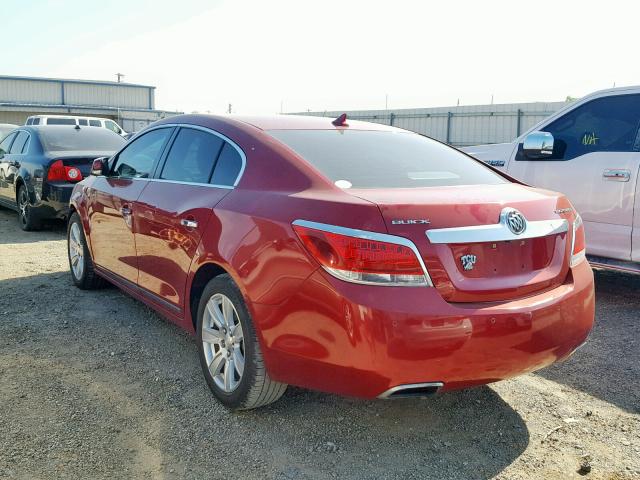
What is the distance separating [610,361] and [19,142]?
9.13 m

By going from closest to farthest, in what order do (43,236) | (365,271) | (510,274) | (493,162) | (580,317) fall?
(365,271) < (510,274) < (580,317) < (493,162) < (43,236)

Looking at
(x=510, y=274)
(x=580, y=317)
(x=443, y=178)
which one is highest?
(x=443, y=178)

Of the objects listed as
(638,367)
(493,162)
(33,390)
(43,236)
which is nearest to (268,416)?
(33,390)

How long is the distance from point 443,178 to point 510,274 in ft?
2.52

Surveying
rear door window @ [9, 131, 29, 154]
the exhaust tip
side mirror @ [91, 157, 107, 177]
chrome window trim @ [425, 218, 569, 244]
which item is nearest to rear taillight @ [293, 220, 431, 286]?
chrome window trim @ [425, 218, 569, 244]

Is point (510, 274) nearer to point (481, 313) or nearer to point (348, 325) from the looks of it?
point (481, 313)

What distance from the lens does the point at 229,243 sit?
3.16 m

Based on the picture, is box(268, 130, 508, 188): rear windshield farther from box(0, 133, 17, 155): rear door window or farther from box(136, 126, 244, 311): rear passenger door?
box(0, 133, 17, 155): rear door window

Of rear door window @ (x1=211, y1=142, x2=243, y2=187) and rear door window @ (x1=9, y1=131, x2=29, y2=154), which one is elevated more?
rear door window @ (x1=9, y1=131, x2=29, y2=154)

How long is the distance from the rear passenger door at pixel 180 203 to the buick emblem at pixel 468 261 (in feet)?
4.48

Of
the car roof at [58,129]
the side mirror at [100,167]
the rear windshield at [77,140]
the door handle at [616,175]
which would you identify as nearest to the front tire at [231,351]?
the side mirror at [100,167]

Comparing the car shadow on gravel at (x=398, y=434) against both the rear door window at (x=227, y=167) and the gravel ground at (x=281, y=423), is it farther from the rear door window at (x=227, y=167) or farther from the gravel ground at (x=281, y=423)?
the rear door window at (x=227, y=167)

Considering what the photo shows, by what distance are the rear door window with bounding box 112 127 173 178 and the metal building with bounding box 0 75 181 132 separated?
37.6 meters

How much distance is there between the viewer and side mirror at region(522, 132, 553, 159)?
5.77 meters
